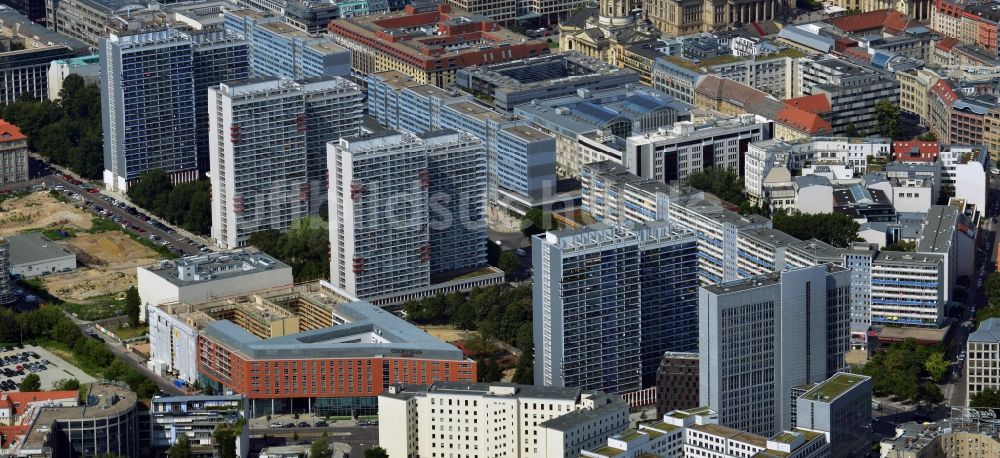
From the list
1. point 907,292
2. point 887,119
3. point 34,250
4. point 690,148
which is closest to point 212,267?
point 34,250

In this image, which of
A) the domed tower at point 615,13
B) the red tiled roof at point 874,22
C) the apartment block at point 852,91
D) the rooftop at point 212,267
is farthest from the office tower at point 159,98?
the red tiled roof at point 874,22

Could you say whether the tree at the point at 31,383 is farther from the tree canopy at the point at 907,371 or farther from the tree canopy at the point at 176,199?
the tree canopy at the point at 907,371

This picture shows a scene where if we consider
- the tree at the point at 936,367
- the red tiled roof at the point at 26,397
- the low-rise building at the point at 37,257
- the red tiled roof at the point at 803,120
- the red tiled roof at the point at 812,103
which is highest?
the red tiled roof at the point at 812,103

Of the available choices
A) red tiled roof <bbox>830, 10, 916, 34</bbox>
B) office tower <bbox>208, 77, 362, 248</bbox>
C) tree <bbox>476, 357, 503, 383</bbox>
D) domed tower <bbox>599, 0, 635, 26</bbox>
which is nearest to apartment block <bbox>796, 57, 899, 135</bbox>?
red tiled roof <bbox>830, 10, 916, 34</bbox>

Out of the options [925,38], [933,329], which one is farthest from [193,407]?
[925,38]

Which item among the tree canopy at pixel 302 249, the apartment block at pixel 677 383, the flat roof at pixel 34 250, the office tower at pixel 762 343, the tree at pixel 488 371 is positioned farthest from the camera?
the flat roof at pixel 34 250

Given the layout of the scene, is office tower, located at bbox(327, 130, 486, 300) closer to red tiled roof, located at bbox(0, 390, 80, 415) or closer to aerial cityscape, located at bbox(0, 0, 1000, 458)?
aerial cityscape, located at bbox(0, 0, 1000, 458)

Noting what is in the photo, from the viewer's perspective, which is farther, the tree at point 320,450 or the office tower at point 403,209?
the office tower at point 403,209
